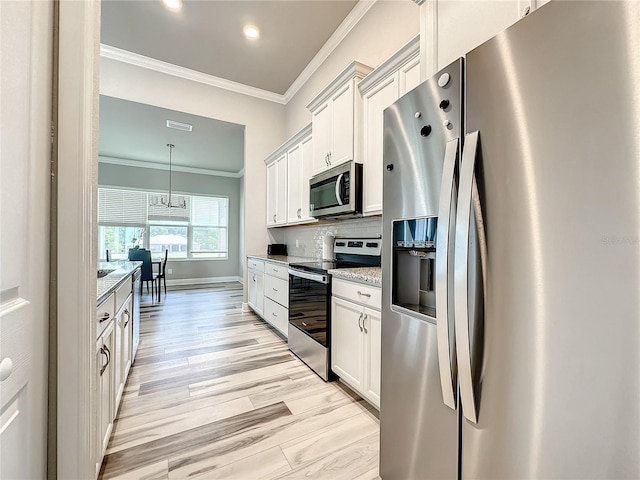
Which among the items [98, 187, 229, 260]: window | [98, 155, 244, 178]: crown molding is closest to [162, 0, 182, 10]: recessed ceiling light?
[98, 155, 244, 178]: crown molding

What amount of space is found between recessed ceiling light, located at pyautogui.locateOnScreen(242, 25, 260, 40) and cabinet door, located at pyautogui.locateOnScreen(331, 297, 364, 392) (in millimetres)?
3019

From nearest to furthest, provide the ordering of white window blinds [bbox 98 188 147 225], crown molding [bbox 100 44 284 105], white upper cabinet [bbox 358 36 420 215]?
white upper cabinet [bbox 358 36 420 215] → crown molding [bbox 100 44 284 105] → white window blinds [bbox 98 188 147 225]

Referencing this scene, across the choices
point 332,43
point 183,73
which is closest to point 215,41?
point 183,73

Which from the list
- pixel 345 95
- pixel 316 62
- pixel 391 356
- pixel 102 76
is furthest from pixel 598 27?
pixel 102 76

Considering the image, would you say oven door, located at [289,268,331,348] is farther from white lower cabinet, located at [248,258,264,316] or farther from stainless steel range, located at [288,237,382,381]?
white lower cabinet, located at [248,258,264,316]

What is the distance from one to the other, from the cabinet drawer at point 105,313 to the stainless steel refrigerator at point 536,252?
4.31 ft

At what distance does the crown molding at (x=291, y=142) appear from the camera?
322cm

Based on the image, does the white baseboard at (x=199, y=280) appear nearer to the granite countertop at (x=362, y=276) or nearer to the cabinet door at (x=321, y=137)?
the cabinet door at (x=321, y=137)

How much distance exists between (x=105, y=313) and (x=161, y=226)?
6.28m

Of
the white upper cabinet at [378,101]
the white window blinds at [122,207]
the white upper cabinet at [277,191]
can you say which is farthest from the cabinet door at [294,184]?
the white window blinds at [122,207]

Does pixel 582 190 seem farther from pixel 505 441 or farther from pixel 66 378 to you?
pixel 66 378

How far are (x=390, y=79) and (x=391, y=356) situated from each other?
1.88 meters

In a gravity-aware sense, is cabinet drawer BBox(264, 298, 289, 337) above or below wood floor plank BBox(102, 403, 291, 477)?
above

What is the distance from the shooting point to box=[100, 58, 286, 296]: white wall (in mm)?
3459
